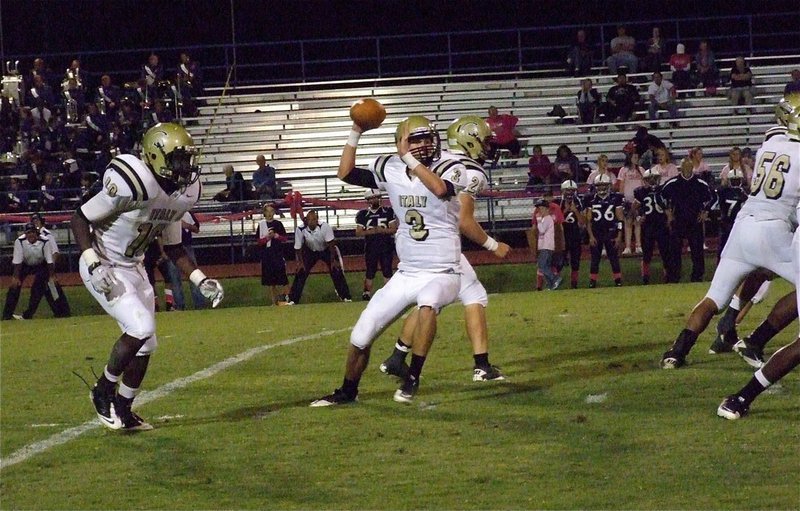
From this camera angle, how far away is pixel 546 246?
15836 mm

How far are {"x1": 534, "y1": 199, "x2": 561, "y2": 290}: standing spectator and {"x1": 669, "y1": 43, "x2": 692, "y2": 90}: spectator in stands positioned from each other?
24.8 feet

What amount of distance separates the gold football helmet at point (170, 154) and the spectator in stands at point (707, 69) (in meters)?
17.3

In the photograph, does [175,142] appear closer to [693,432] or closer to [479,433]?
[479,433]

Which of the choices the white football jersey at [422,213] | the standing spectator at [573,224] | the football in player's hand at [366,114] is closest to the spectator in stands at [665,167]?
the standing spectator at [573,224]

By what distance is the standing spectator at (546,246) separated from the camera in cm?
1584

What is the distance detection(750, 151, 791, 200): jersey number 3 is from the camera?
23.0 ft

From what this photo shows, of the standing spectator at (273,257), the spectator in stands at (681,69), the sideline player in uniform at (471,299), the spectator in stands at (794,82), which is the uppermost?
the spectator in stands at (681,69)

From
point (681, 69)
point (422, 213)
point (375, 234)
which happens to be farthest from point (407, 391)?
point (681, 69)

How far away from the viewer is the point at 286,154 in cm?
2297

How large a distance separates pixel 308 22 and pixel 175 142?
20.7 meters

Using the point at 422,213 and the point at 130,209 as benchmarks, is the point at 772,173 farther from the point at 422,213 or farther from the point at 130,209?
the point at 130,209

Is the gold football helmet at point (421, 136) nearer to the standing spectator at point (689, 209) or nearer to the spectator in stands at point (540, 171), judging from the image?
the standing spectator at point (689, 209)

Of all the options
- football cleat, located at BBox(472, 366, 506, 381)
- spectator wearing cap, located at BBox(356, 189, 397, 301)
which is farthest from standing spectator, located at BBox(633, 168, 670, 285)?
football cleat, located at BBox(472, 366, 506, 381)

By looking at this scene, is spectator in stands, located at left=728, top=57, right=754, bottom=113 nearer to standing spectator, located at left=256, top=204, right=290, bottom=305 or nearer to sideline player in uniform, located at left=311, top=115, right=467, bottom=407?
standing spectator, located at left=256, top=204, right=290, bottom=305
